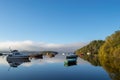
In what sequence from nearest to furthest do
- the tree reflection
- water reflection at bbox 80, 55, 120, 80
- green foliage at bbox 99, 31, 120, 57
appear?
the tree reflection < water reflection at bbox 80, 55, 120, 80 < green foliage at bbox 99, 31, 120, 57

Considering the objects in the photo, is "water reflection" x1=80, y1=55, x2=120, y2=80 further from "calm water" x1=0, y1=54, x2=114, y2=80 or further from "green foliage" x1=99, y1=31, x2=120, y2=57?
"green foliage" x1=99, y1=31, x2=120, y2=57

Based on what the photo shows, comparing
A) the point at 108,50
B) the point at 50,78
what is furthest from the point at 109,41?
the point at 50,78

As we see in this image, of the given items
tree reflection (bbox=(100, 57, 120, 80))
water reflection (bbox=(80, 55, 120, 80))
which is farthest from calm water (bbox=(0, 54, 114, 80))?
water reflection (bbox=(80, 55, 120, 80))

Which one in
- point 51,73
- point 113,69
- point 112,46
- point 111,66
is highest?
point 112,46

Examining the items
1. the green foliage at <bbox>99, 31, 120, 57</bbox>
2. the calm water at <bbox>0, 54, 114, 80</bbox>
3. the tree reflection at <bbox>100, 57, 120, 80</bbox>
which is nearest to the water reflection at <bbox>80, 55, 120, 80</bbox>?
the tree reflection at <bbox>100, 57, 120, 80</bbox>

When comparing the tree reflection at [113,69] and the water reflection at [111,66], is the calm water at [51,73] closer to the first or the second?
the tree reflection at [113,69]

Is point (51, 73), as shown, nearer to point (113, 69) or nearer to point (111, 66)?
point (113, 69)

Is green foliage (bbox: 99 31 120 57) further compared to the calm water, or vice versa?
green foliage (bbox: 99 31 120 57)

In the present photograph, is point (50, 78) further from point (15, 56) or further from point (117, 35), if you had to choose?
point (117, 35)

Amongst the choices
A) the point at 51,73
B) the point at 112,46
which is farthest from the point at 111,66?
the point at 112,46

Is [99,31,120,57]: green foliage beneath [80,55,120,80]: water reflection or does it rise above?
above

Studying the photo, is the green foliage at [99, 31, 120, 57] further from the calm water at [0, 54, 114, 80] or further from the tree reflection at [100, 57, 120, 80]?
the calm water at [0, 54, 114, 80]

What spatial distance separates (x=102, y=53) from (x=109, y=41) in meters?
13.2

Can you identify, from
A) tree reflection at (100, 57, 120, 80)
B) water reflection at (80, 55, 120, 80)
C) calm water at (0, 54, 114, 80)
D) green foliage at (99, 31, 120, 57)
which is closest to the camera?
calm water at (0, 54, 114, 80)
